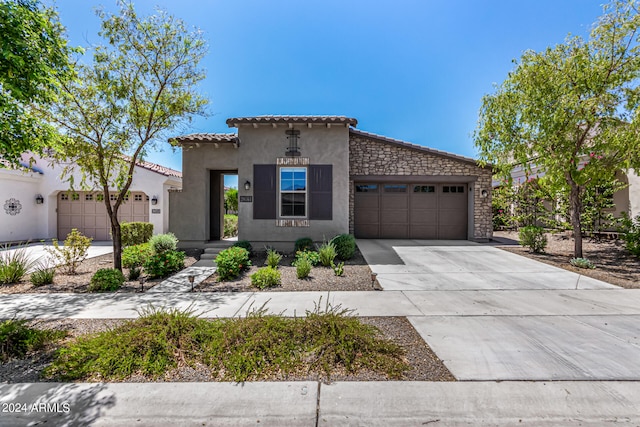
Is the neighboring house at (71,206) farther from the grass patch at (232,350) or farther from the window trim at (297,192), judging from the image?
the grass patch at (232,350)

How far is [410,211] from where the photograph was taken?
12312 mm

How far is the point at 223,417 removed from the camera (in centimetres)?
237

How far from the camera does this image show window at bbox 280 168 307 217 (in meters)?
10.0

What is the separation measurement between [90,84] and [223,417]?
751 centimetres

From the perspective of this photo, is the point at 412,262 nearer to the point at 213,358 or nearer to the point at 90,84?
the point at 213,358

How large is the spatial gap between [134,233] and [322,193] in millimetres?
7950

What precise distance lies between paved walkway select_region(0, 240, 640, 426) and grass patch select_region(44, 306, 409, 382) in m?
0.21

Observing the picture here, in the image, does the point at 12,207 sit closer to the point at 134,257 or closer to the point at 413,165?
the point at 134,257

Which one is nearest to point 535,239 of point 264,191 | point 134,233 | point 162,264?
point 264,191

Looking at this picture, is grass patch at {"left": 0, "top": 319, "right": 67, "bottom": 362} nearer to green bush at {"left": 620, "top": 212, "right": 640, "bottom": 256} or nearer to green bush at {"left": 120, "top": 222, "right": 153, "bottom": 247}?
green bush at {"left": 120, "top": 222, "right": 153, "bottom": 247}

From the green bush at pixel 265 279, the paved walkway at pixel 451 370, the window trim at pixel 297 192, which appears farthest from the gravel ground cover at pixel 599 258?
the green bush at pixel 265 279

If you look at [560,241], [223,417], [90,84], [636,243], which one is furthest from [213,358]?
[560,241]

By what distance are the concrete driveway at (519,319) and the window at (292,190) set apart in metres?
3.51

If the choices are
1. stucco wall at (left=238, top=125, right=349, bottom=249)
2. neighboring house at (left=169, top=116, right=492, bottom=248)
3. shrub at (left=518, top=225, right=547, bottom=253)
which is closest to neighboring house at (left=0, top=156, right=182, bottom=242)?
neighboring house at (left=169, top=116, right=492, bottom=248)
